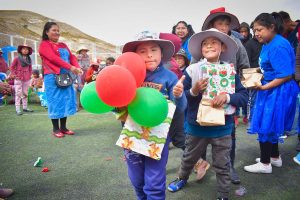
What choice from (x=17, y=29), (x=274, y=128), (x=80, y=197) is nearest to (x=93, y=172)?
(x=80, y=197)

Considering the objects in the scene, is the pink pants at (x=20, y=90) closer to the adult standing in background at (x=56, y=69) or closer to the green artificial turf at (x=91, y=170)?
the green artificial turf at (x=91, y=170)

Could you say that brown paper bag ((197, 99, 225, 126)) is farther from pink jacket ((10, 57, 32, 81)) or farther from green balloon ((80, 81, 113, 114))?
pink jacket ((10, 57, 32, 81))

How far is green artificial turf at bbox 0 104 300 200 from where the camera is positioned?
2.78 m

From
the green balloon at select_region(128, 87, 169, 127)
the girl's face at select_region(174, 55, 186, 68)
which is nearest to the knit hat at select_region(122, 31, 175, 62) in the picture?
the green balloon at select_region(128, 87, 169, 127)

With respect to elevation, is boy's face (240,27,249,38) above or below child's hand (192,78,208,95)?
above

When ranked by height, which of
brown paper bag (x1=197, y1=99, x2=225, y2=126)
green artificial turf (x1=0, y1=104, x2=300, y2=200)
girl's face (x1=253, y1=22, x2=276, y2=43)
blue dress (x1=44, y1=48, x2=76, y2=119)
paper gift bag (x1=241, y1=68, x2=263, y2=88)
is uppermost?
girl's face (x1=253, y1=22, x2=276, y2=43)

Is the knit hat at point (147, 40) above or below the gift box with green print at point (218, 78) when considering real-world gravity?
above

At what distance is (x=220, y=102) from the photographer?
7.30 ft

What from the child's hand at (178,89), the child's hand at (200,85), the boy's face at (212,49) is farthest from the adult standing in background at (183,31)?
the child's hand at (178,89)

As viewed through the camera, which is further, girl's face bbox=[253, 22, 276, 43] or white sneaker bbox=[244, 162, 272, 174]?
white sneaker bbox=[244, 162, 272, 174]

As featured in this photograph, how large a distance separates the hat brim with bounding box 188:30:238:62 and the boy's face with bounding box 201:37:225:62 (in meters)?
0.04

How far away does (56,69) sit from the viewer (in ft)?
15.8

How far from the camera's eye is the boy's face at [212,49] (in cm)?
235

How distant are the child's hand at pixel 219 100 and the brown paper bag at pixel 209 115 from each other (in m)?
0.04
